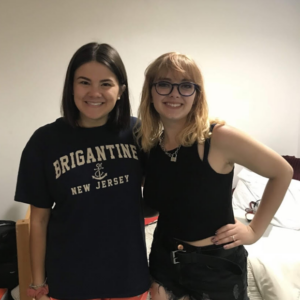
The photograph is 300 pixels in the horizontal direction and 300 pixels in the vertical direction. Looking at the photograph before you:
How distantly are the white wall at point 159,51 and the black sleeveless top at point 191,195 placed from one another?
138 cm

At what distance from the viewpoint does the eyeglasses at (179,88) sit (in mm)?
974

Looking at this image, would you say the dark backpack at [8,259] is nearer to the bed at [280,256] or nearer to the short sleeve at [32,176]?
the short sleeve at [32,176]

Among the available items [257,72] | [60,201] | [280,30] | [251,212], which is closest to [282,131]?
[257,72]

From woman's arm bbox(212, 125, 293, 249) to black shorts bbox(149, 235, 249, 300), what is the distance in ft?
0.18

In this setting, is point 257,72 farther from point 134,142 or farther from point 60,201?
point 60,201

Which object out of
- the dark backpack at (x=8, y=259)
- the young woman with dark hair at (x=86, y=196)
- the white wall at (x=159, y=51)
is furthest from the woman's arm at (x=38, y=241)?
the white wall at (x=159, y=51)

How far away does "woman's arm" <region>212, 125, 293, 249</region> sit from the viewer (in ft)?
3.03

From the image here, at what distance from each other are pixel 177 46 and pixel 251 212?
147 centimetres

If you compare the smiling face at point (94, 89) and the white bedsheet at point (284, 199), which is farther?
the white bedsheet at point (284, 199)

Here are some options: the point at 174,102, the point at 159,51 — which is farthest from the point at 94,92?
the point at 159,51

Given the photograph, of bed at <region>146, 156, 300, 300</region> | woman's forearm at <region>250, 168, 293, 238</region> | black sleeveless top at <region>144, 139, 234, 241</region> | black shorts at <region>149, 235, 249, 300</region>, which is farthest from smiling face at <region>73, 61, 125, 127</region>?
bed at <region>146, 156, 300, 300</region>

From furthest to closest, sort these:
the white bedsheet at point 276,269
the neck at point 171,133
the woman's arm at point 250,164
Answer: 1. the white bedsheet at point 276,269
2. the neck at point 171,133
3. the woman's arm at point 250,164

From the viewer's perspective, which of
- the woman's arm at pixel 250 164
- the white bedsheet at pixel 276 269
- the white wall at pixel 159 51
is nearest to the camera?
the woman's arm at pixel 250 164

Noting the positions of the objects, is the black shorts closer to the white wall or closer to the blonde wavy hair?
the blonde wavy hair
